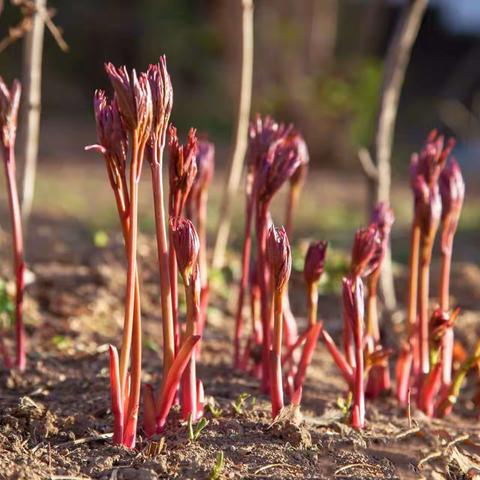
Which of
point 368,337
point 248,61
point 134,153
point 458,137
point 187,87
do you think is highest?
point 187,87

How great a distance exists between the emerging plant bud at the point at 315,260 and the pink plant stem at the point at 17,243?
97cm

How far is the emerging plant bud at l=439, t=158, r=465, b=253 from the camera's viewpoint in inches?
116

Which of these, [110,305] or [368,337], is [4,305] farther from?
[368,337]

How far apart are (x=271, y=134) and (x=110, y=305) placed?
5.22ft

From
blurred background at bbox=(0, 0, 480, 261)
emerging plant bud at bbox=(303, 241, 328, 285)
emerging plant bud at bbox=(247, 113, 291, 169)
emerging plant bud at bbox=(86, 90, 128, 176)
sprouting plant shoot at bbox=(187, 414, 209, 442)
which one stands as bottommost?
sprouting plant shoot at bbox=(187, 414, 209, 442)

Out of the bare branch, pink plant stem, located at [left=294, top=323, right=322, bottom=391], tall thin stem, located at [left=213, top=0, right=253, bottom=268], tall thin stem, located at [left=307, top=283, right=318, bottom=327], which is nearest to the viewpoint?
pink plant stem, located at [left=294, top=323, right=322, bottom=391]

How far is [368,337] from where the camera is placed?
9.81 ft

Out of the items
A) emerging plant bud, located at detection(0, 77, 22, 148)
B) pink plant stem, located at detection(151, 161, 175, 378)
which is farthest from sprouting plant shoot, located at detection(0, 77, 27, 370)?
pink plant stem, located at detection(151, 161, 175, 378)

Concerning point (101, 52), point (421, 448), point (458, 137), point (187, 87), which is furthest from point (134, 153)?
point (101, 52)

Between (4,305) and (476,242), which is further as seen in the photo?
(476,242)

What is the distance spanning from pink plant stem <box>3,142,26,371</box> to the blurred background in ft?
12.3

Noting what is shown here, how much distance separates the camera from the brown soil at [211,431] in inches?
89.5

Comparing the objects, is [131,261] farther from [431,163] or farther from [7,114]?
[431,163]

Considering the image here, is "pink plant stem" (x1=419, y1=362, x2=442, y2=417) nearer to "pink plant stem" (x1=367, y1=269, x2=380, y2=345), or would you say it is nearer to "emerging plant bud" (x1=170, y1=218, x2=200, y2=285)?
"pink plant stem" (x1=367, y1=269, x2=380, y2=345)
